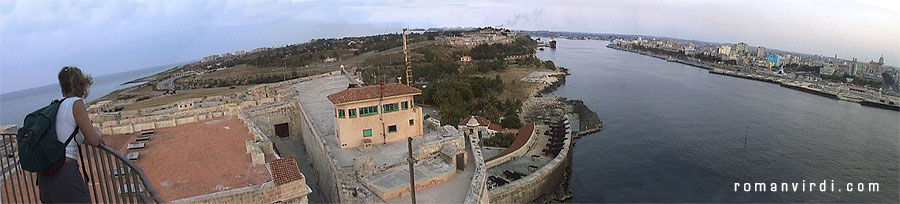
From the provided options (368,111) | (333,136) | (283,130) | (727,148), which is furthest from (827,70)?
(333,136)

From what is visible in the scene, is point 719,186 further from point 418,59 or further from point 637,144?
point 418,59

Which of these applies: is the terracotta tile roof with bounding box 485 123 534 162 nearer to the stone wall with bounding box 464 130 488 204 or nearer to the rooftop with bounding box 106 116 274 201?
the stone wall with bounding box 464 130 488 204

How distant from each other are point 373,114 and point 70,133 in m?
10.3

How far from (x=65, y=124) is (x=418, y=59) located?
65449 mm

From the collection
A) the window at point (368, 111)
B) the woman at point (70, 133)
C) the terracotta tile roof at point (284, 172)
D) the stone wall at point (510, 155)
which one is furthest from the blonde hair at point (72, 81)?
the stone wall at point (510, 155)

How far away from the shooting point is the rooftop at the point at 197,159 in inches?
361

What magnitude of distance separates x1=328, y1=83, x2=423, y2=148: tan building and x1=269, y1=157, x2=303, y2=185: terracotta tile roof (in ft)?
11.6

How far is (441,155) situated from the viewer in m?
12.2

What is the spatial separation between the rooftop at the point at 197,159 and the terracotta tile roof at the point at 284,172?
0.29m

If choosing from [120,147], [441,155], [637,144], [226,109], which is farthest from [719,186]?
[120,147]

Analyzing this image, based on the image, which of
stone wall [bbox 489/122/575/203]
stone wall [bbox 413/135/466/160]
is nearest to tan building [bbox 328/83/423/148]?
stone wall [bbox 413/135/466/160]

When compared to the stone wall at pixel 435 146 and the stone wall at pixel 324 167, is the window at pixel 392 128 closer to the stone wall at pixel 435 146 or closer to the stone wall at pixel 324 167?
the stone wall at pixel 435 146

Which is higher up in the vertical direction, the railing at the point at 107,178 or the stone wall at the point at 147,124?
the railing at the point at 107,178

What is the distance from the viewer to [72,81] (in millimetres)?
3068
